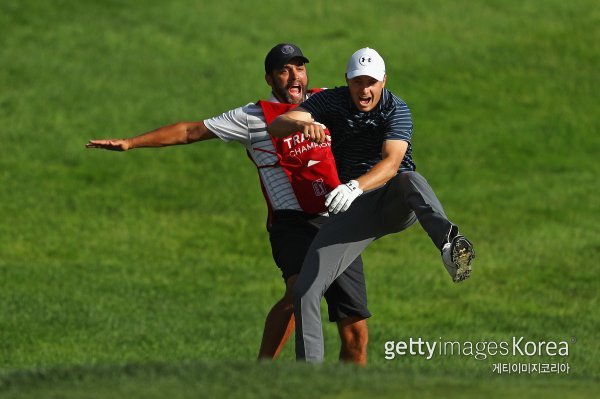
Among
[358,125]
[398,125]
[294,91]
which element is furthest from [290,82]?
[398,125]

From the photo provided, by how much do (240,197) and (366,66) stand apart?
1350 cm

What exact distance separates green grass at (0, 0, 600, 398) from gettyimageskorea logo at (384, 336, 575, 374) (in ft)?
0.91

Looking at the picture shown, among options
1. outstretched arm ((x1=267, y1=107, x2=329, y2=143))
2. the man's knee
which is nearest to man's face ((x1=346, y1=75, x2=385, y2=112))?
outstretched arm ((x1=267, y1=107, x2=329, y2=143))

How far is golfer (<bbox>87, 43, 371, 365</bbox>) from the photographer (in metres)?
10.6

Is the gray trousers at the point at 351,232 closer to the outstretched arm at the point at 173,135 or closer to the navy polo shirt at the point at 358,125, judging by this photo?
the navy polo shirt at the point at 358,125

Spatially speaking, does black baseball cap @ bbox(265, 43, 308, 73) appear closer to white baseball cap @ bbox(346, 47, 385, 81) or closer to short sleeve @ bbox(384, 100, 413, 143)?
white baseball cap @ bbox(346, 47, 385, 81)

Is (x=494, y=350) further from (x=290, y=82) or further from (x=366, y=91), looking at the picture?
(x=366, y=91)

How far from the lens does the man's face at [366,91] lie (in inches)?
385

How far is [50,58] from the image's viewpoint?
96.4 feet

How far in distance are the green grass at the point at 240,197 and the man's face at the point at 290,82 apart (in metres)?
2.41

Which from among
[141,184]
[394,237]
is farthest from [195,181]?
[394,237]

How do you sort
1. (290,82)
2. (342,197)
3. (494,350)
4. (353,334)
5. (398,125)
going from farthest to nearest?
(494,350), (290,82), (353,334), (398,125), (342,197)

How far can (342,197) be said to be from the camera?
9.41 meters

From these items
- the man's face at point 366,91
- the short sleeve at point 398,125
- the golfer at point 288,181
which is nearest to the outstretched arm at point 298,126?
the man's face at point 366,91
